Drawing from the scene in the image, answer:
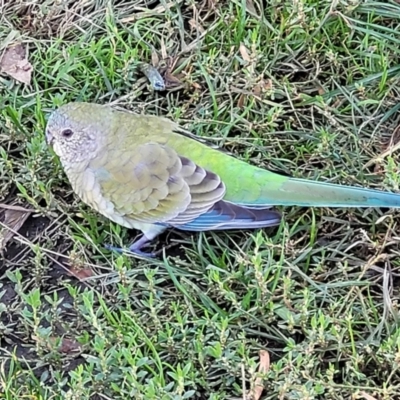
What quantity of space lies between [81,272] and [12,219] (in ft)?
1.32

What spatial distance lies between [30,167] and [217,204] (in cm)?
82

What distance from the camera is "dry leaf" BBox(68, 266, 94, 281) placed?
3.23 metres

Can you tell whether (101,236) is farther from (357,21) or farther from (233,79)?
(357,21)

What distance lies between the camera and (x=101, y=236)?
3.29 meters

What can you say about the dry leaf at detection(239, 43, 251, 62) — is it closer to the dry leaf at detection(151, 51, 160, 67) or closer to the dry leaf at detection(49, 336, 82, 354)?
the dry leaf at detection(151, 51, 160, 67)

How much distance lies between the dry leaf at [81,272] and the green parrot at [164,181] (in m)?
0.18

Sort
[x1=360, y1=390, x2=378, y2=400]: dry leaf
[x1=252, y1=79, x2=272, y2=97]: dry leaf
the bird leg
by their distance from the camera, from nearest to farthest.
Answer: [x1=360, y1=390, x2=378, y2=400]: dry leaf, the bird leg, [x1=252, y1=79, x2=272, y2=97]: dry leaf

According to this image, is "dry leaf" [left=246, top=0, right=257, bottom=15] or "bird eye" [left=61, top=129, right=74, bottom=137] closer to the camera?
"bird eye" [left=61, top=129, right=74, bottom=137]

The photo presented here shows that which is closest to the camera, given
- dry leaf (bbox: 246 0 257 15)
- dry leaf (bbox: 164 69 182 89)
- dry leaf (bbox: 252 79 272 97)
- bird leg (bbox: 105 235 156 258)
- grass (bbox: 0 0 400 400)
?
grass (bbox: 0 0 400 400)

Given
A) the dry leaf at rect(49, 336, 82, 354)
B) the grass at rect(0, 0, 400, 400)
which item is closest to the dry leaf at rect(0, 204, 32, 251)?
the grass at rect(0, 0, 400, 400)

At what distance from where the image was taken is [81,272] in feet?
10.7

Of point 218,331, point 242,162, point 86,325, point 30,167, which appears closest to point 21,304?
point 86,325

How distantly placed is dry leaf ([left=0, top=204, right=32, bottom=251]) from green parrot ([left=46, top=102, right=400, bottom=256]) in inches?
11.5

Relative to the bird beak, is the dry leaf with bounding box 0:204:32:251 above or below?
below
